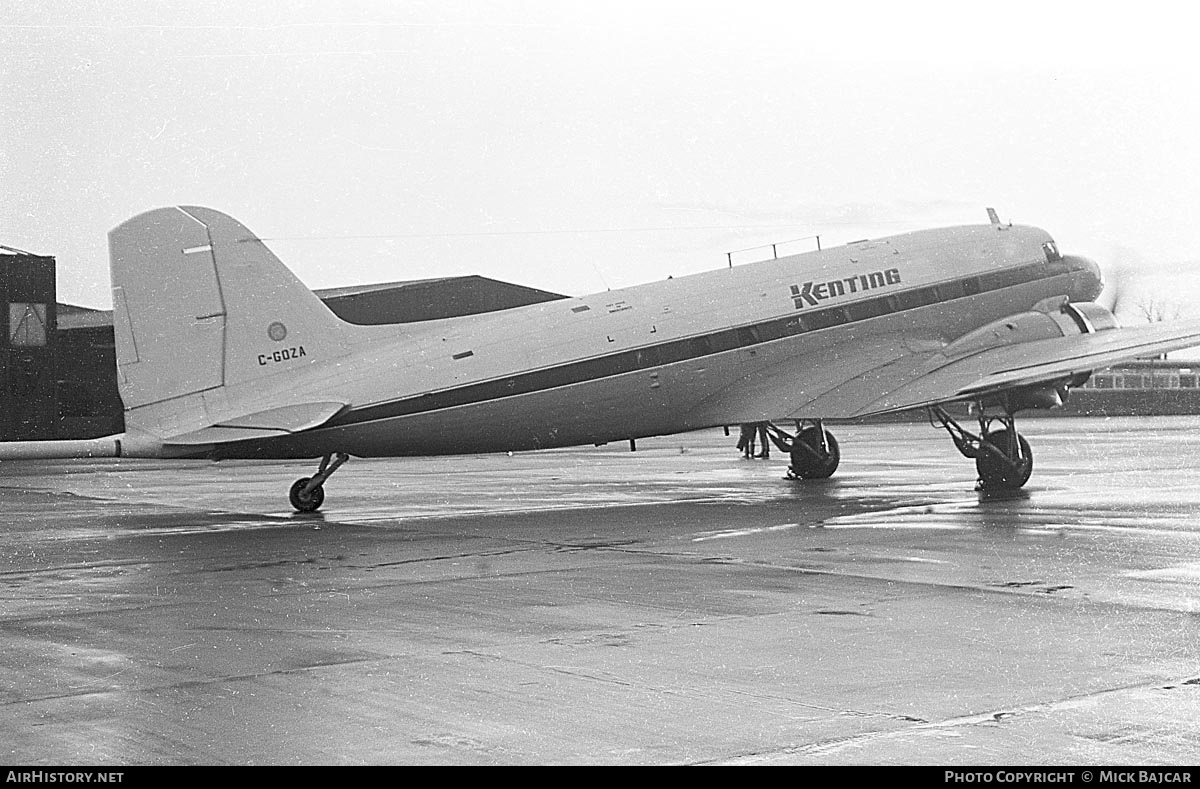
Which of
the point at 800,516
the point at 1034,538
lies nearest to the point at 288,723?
the point at 1034,538

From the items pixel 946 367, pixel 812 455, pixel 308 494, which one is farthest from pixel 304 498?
pixel 946 367

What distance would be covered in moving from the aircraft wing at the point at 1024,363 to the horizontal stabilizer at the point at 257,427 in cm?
862

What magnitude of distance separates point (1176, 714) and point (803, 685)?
6.52ft

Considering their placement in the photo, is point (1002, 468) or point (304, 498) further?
point (1002, 468)

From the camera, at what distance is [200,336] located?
18812 mm

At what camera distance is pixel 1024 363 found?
2180 centimetres

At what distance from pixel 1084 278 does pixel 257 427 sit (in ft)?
52.8

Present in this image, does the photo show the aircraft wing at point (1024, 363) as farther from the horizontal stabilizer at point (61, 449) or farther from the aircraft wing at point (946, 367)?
the horizontal stabilizer at point (61, 449)

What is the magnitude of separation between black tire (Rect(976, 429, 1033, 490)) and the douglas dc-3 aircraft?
0.10ft

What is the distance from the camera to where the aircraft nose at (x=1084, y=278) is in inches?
1032

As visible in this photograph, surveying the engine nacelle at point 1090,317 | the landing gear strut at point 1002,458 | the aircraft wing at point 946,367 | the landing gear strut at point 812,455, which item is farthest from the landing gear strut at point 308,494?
the engine nacelle at point 1090,317

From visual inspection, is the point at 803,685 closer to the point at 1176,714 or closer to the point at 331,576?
the point at 1176,714

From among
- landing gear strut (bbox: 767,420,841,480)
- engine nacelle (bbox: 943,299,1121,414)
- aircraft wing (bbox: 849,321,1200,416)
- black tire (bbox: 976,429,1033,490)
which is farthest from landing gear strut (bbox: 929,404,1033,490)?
landing gear strut (bbox: 767,420,841,480)

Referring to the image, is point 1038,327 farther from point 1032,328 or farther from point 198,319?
point 198,319
